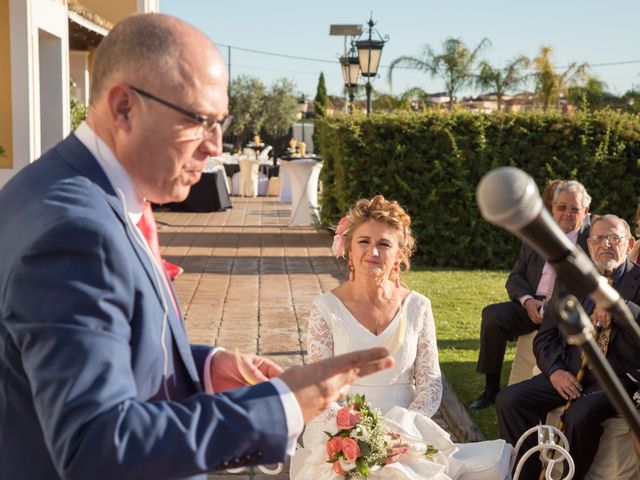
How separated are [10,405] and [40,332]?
11.8 inches

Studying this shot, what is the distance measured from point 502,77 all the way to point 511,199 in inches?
1699

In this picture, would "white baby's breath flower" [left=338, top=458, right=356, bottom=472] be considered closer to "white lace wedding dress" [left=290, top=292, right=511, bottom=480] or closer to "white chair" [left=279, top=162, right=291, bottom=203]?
"white lace wedding dress" [left=290, top=292, right=511, bottom=480]

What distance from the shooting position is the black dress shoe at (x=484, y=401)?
7.28 meters

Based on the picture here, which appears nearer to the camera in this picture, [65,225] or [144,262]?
[65,225]

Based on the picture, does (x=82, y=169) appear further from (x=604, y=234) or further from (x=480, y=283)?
(x=480, y=283)

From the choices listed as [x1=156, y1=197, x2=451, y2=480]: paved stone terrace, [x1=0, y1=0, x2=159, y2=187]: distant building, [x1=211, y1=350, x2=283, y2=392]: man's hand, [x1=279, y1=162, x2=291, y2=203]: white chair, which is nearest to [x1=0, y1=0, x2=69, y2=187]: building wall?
[x1=0, y1=0, x2=159, y2=187]: distant building

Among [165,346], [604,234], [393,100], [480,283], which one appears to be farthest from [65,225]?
[393,100]

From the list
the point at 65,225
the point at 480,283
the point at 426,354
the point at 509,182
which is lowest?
the point at 480,283

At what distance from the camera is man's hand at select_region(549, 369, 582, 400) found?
537 centimetres

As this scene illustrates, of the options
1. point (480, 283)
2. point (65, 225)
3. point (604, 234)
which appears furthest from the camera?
point (480, 283)

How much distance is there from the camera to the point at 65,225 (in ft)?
5.64

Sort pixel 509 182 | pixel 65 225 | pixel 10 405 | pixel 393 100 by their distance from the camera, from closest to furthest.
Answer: pixel 509 182 < pixel 65 225 < pixel 10 405 < pixel 393 100

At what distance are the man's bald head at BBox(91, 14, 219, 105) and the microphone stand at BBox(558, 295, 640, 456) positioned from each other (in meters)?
0.87

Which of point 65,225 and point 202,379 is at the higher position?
point 65,225
